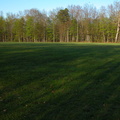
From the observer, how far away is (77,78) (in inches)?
293

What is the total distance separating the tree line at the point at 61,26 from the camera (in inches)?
2571

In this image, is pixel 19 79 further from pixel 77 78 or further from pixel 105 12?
pixel 105 12

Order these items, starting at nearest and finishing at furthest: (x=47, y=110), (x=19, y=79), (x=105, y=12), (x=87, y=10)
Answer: (x=47, y=110) → (x=19, y=79) → (x=105, y=12) → (x=87, y=10)

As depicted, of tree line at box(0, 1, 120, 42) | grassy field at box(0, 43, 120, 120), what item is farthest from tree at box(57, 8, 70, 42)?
grassy field at box(0, 43, 120, 120)

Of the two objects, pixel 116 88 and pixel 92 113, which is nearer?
pixel 92 113

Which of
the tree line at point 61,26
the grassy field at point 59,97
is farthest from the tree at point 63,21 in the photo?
the grassy field at point 59,97

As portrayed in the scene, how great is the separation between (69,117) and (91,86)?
8.75 feet

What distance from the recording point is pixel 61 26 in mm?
70188

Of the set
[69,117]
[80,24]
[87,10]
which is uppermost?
[87,10]

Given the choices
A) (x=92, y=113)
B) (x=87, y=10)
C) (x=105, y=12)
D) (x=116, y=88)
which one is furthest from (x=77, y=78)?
(x=87, y=10)

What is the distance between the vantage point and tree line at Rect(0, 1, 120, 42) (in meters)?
65.3

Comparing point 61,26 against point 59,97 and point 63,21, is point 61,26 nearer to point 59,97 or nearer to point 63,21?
point 63,21

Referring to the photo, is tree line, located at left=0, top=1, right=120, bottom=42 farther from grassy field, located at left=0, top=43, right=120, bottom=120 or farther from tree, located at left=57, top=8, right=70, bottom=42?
grassy field, located at left=0, top=43, right=120, bottom=120

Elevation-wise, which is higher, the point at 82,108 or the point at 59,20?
the point at 59,20
